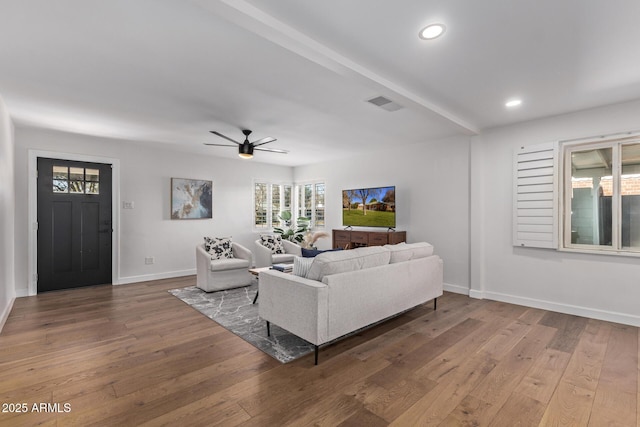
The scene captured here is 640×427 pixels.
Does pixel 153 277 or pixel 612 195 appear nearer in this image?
pixel 612 195

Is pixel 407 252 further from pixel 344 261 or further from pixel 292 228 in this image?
pixel 292 228

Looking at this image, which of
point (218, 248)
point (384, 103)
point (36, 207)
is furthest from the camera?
point (218, 248)

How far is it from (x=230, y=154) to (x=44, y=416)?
16.7ft

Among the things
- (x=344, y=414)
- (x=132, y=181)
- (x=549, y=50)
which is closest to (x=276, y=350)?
(x=344, y=414)

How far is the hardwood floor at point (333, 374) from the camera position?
1.95 m

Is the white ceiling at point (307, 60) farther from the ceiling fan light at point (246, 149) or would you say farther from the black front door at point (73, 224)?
the black front door at point (73, 224)

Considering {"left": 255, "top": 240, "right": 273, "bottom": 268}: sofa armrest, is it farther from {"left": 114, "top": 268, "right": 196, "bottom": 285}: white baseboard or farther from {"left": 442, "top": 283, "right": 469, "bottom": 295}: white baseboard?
{"left": 442, "top": 283, "right": 469, "bottom": 295}: white baseboard

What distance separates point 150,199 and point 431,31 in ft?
18.0

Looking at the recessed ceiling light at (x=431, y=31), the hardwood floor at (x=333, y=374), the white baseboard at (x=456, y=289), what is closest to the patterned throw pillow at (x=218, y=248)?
the hardwood floor at (x=333, y=374)

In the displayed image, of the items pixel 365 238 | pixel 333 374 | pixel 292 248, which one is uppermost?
pixel 365 238

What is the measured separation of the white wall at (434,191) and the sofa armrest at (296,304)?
10.6ft

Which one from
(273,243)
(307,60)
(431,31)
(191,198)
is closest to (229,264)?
(273,243)

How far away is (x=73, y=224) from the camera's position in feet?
16.6

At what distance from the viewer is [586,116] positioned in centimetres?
376
